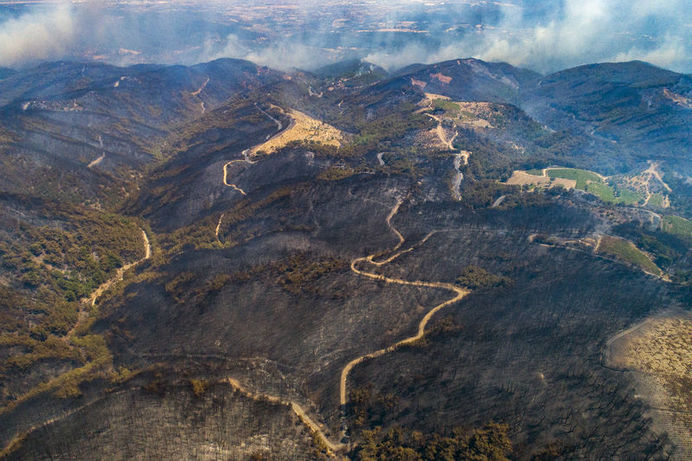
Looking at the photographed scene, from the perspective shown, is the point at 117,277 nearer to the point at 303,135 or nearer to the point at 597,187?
the point at 303,135

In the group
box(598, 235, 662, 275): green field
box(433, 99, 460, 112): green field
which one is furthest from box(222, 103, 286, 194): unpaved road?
box(598, 235, 662, 275): green field

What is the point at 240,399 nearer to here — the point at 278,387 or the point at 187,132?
the point at 278,387

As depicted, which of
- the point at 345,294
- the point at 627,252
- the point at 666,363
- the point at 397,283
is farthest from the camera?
the point at 627,252

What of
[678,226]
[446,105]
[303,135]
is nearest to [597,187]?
[678,226]

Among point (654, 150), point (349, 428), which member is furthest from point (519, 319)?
point (654, 150)

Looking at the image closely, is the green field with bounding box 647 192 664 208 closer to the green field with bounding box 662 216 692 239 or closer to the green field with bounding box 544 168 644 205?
the green field with bounding box 544 168 644 205

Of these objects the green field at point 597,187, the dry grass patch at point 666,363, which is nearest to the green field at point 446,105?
the green field at point 597,187

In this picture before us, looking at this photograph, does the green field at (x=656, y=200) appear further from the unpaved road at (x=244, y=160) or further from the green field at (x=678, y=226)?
the unpaved road at (x=244, y=160)
